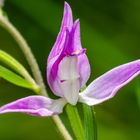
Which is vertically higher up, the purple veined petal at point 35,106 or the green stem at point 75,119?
the purple veined petal at point 35,106

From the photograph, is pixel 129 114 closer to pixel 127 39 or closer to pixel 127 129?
pixel 127 129

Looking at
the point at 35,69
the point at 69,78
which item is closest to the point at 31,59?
the point at 35,69

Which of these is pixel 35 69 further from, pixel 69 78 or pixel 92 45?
pixel 92 45

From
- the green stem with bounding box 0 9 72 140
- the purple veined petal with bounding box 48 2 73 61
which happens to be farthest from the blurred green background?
the purple veined petal with bounding box 48 2 73 61

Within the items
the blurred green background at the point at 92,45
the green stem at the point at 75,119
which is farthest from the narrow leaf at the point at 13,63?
the blurred green background at the point at 92,45

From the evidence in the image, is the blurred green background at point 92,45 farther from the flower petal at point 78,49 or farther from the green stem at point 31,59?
the flower petal at point 78,49

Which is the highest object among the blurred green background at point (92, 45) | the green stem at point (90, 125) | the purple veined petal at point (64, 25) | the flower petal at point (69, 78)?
the purple veined petal at point (64, 25)
